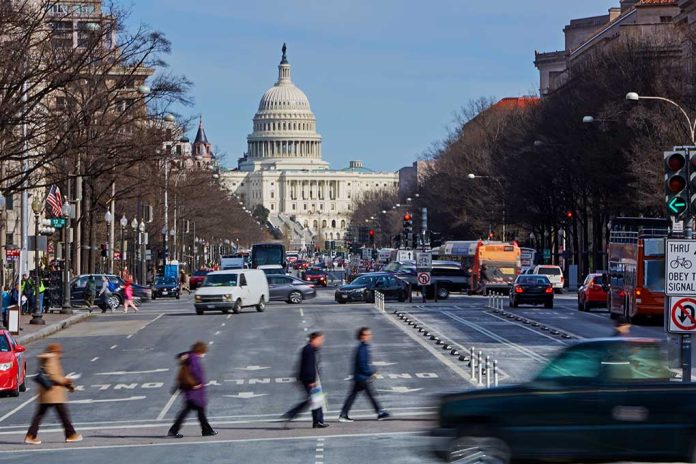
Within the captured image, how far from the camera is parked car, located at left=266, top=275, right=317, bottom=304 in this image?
6981cm

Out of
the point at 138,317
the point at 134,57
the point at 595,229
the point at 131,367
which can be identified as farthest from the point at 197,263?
the point at 131,367

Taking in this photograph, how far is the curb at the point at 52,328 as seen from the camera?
45.6 m

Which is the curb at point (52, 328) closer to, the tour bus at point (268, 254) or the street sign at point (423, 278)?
the street sign at point (423, 278)

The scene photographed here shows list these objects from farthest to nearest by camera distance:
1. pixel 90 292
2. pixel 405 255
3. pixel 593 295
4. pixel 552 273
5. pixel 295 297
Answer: pixel 405 255 → pixel 552 273 → pixel 295 297 → pixel 90 292 → pixel 593 295

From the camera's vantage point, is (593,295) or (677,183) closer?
(677,183)

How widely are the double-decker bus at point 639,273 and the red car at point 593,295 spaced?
24.5ft

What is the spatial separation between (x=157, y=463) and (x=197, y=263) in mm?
147394

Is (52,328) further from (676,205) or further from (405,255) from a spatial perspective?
(405,255)

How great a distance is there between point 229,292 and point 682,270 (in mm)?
40222

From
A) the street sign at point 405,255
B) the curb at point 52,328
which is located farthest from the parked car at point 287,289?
the street sign at point 405,255

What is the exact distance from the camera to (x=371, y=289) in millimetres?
70062

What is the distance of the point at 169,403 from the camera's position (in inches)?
1152

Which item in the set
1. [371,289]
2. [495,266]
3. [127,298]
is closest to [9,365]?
[127,298]

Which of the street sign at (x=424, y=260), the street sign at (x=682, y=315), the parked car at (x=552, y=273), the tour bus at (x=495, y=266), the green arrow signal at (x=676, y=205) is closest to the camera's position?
the green arrow signal at (x=676, y=205)
